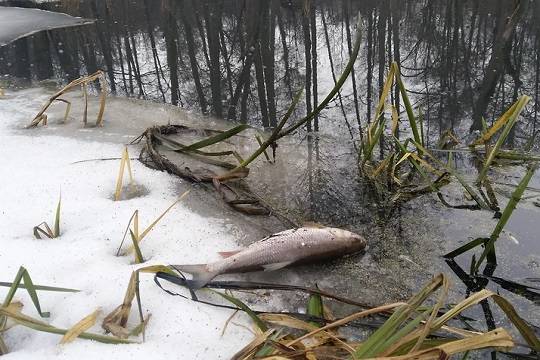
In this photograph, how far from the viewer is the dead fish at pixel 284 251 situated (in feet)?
7.38

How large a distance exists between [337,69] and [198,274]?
5.36m

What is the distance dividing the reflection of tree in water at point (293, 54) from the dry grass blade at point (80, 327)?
295 cm

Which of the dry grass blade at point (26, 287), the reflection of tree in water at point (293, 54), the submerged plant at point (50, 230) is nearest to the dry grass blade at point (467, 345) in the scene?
the dry grass blade at point (26, 287)

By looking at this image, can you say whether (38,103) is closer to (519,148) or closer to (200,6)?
(519,148)

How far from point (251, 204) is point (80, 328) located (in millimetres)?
1388

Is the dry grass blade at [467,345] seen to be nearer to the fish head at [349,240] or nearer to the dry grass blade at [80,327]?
the fish head at [349,240]

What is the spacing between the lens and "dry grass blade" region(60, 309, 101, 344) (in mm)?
1789

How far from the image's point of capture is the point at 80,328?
1.83m

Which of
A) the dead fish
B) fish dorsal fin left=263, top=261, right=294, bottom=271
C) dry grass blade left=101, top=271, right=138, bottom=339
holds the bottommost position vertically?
fish dorsal fin left=263, top=261, right=294, bottom=271

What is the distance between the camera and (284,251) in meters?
2.39

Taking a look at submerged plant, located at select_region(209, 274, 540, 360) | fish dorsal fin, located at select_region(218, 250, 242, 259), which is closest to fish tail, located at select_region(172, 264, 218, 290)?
fish dorsal fin, located at select_region(218, 250, 242, 259)

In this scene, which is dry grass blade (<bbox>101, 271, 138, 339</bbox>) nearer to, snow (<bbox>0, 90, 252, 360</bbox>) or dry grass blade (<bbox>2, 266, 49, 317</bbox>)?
snow (<bbox>0, 90, 252, 360</bbox>)

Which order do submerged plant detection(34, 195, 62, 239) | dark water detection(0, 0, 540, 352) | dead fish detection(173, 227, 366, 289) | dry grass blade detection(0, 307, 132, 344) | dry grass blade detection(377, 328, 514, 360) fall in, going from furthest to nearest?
dark water detection(0, 0, 540, 352) → submerged plant detection(34, 195, 62, 239) → dead fish detection(173, 227, 366, 289) → dry grass blade detection(0, 307, 132, 344) → dry grass blade detection(377, 328, 514, 360)

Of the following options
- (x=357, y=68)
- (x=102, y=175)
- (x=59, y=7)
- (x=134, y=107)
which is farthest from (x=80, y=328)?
(x=59, y=7)
